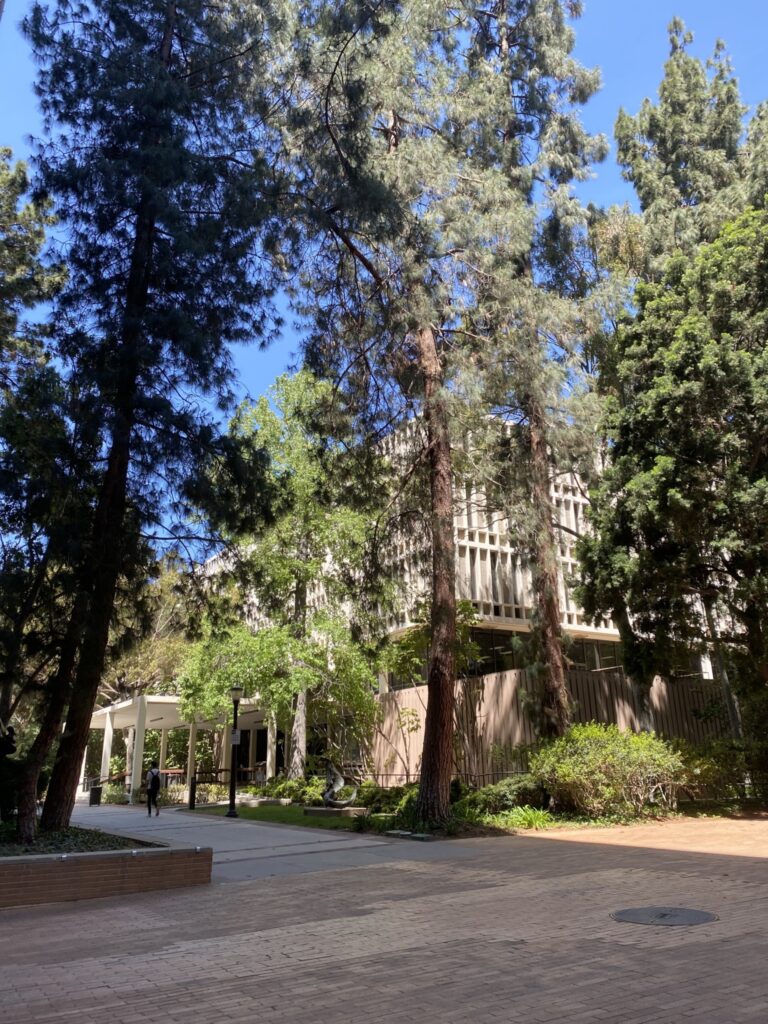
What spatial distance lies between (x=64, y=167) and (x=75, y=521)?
5.50 m

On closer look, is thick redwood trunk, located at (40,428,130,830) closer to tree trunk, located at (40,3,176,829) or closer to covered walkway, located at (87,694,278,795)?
tree trunk, located at (40,3,176,829)

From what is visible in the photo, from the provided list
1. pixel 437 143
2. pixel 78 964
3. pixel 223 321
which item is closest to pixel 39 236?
pixel 223 321

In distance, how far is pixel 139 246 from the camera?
11914 millimetres

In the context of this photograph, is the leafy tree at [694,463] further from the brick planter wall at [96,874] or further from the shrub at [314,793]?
the brick planter wall at [96,874]

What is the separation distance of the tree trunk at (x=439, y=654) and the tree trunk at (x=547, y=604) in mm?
2511

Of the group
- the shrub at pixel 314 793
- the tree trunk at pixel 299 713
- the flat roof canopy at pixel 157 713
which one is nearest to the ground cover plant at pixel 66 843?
the shrub at pixel 314 793

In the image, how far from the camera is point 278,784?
1085 inches

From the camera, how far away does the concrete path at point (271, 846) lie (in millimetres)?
11805

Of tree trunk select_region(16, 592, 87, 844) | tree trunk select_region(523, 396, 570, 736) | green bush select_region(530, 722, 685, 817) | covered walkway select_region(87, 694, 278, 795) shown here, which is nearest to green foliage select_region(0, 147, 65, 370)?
tree trunk select_region(16, 592, 87, 844)

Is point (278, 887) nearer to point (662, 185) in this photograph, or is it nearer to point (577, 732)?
point (577, 732)

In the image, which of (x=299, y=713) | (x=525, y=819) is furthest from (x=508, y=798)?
(x=299, y=713)

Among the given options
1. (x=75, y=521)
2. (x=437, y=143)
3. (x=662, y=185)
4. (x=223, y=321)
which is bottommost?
(x=75, y=521)

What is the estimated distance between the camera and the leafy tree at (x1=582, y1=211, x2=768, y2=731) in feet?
53.1

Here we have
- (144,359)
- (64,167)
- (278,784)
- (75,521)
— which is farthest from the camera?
(278,784)
